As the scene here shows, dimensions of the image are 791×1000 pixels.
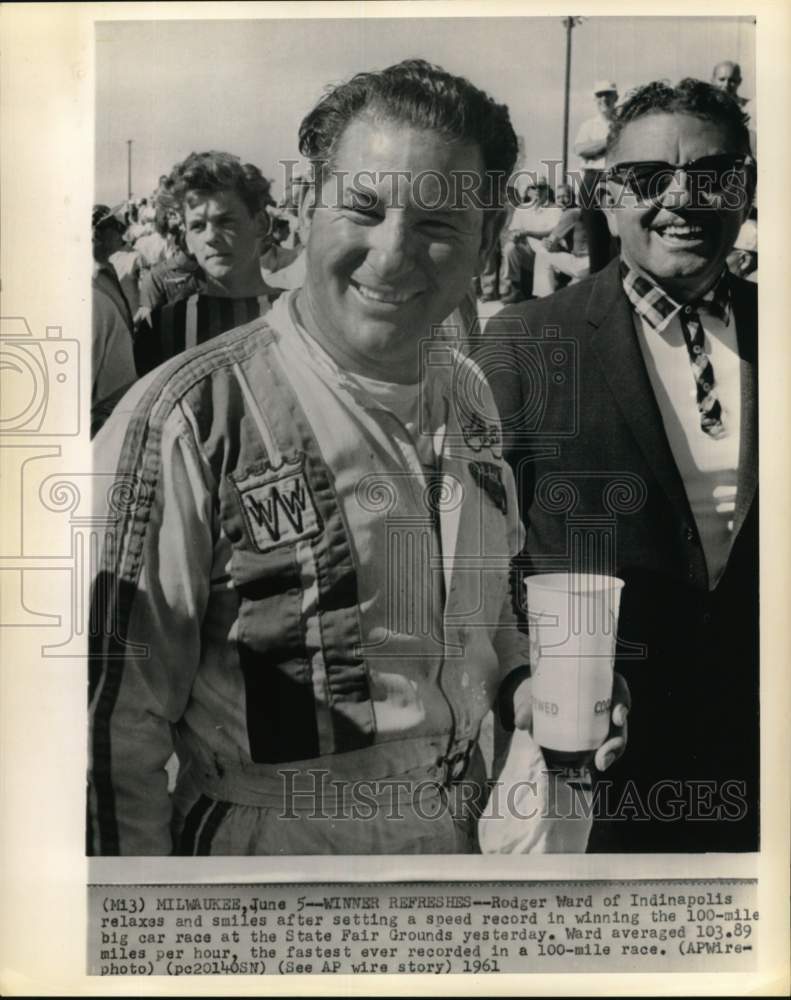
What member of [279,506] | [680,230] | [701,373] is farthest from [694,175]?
[279,506]

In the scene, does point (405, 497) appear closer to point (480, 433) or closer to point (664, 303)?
point (480, 433)

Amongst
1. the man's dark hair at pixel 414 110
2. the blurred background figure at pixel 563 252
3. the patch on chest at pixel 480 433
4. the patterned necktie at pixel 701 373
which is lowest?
the patch on chest at pixel 480 433

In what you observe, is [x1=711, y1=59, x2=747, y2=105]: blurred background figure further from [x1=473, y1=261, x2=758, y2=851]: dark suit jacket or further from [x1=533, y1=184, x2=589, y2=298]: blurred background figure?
[x1=473, y1=261, x2=758, y2=851]: dark suit jacket

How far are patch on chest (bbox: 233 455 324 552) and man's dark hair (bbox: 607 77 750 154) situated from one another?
1056 millimetres

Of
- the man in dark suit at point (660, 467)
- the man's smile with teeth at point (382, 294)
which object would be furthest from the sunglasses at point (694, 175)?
the man's smile with teeth at point (382, 294)

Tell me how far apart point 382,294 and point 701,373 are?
30.4 inches

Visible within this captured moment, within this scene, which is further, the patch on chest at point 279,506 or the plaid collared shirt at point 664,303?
the plaid collared shirt at point 664,303

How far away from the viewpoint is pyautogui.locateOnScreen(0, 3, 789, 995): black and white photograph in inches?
86.8

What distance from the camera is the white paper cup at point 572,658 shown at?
7.29ft

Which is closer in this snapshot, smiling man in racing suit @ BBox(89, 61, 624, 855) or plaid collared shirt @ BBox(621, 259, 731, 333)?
smiling man in racing suit @ BBox(89, 61, 624, 855)

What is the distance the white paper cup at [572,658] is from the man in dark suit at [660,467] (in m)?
0.04

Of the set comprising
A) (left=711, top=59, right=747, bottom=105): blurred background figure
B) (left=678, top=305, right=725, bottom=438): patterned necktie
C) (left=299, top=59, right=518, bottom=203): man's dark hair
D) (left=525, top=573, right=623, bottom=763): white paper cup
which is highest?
(left=711, top=59, right=747, bottom=105): blurred background figure

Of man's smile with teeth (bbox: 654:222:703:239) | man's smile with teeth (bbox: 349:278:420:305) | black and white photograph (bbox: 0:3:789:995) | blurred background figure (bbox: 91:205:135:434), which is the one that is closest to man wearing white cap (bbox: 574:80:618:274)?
black and white photograph (bbox: 0:3:789:995)

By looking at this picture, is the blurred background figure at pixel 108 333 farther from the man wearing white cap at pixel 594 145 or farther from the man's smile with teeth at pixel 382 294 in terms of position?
the man wearing white cap at pixel 594 145
